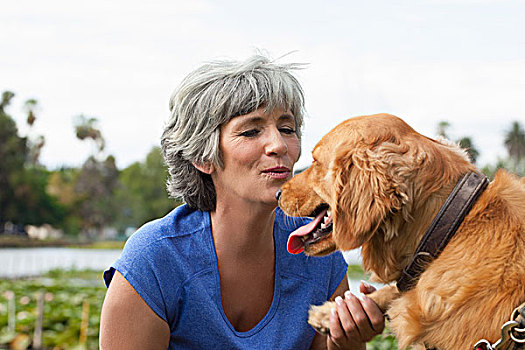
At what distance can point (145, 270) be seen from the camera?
10.1 feet

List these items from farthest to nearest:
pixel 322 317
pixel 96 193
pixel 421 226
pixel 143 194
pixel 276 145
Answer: pixel 96 193 < pixel 143 194 < pixel 276 145 < pixel 322 317 < pixel 421 226

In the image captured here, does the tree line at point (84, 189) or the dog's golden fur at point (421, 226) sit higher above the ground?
the dog's golden fur at point (421, 226)

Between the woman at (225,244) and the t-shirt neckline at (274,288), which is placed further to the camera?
the t-shirt neckline at (274,288)

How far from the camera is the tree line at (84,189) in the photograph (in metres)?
50.7

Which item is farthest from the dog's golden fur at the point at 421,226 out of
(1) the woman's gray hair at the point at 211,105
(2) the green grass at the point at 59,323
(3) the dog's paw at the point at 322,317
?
(2) the green grass at the point at 59,323

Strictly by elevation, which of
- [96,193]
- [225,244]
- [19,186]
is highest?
[225,244]

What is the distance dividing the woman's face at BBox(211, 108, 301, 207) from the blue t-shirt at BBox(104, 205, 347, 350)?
381mm

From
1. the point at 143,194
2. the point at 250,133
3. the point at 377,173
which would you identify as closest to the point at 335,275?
the point at 250,133

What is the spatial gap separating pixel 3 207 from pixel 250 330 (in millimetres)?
52557

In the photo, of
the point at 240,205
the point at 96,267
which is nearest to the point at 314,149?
the point at 240,205

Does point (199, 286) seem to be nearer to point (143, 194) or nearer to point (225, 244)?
point (225, 244)

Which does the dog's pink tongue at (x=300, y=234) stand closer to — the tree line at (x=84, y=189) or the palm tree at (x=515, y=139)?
the tree line at (x=84, y=189)

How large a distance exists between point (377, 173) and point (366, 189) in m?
0.08

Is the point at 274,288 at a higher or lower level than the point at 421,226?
lower
